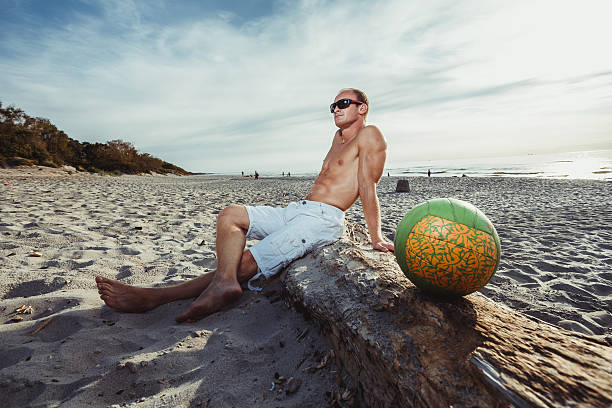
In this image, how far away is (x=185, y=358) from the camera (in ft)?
6.59

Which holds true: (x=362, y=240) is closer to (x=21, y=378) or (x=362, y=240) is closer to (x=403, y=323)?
(x=403, y=323)

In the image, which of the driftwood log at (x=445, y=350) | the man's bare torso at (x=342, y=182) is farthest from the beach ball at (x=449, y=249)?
the man's bare torso at (x=342, y=182)

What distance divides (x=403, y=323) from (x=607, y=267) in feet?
12.8

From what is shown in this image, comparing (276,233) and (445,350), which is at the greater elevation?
(276,233)

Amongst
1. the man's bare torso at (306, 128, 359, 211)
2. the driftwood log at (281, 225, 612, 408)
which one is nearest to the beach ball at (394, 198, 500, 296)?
the driftwood log at (281, 225, 612, 408)

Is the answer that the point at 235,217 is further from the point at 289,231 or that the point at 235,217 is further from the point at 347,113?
the point at 347,113

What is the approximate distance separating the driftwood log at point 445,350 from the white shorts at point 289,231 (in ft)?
2.41

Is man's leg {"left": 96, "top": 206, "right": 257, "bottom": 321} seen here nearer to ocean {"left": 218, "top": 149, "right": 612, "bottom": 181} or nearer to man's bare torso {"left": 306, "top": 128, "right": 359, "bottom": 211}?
man's bare torso {"left": 306, "top": 128, "right": 359, "bottom": 211}

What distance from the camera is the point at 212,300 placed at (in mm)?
2570

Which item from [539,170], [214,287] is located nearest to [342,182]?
[214,287]

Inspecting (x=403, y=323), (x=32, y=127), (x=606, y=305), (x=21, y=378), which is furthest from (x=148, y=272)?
(x=32, y=127)

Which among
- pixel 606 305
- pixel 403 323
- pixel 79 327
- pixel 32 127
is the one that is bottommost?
pixel 606 305

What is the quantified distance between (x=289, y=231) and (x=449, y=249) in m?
1.54

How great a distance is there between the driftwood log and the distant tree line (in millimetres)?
24914
